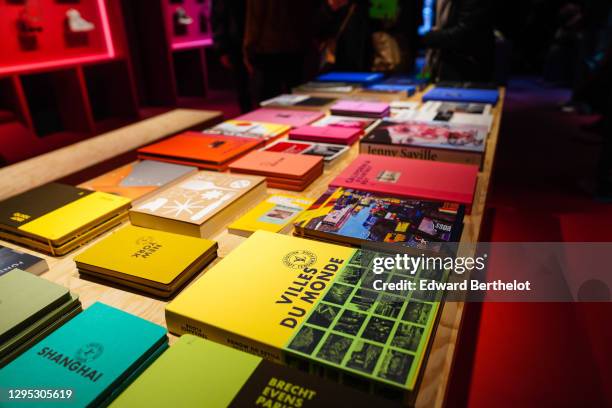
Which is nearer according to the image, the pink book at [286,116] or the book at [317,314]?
the book at [317,314]

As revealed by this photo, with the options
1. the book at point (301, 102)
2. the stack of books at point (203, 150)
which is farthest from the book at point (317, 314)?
the book at point (301, 102)

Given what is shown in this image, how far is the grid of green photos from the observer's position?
0.64 meters

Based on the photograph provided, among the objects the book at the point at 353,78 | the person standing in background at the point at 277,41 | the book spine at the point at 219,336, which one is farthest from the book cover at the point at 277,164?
the person standing in background at the point at 277,41

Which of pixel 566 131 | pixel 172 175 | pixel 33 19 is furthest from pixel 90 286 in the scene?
pixel 566 131

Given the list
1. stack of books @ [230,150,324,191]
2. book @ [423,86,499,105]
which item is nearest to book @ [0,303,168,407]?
stack of books @ [230,150,324,191]

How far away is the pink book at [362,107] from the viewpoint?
2131 millimetres

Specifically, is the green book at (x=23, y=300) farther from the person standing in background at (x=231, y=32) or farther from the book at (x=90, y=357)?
the person standing in background at (x=231, y=32)

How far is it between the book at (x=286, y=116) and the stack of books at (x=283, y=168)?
1.64 ft

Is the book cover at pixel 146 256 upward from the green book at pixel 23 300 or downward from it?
downward

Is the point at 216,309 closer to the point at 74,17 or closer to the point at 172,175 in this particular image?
the point at 172,175

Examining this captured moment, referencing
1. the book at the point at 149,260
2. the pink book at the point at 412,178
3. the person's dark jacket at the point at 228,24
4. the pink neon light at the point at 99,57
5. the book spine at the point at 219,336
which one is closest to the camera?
the book spine at the point at 219,336

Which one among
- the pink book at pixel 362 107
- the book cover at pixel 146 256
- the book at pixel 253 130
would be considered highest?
the pink book at pixel 362 107

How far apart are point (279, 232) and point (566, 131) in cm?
511

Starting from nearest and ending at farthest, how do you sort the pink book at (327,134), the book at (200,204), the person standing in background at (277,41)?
the book at (200,204)
the pink book at (327,134)
the person standing in background at (277,41)
